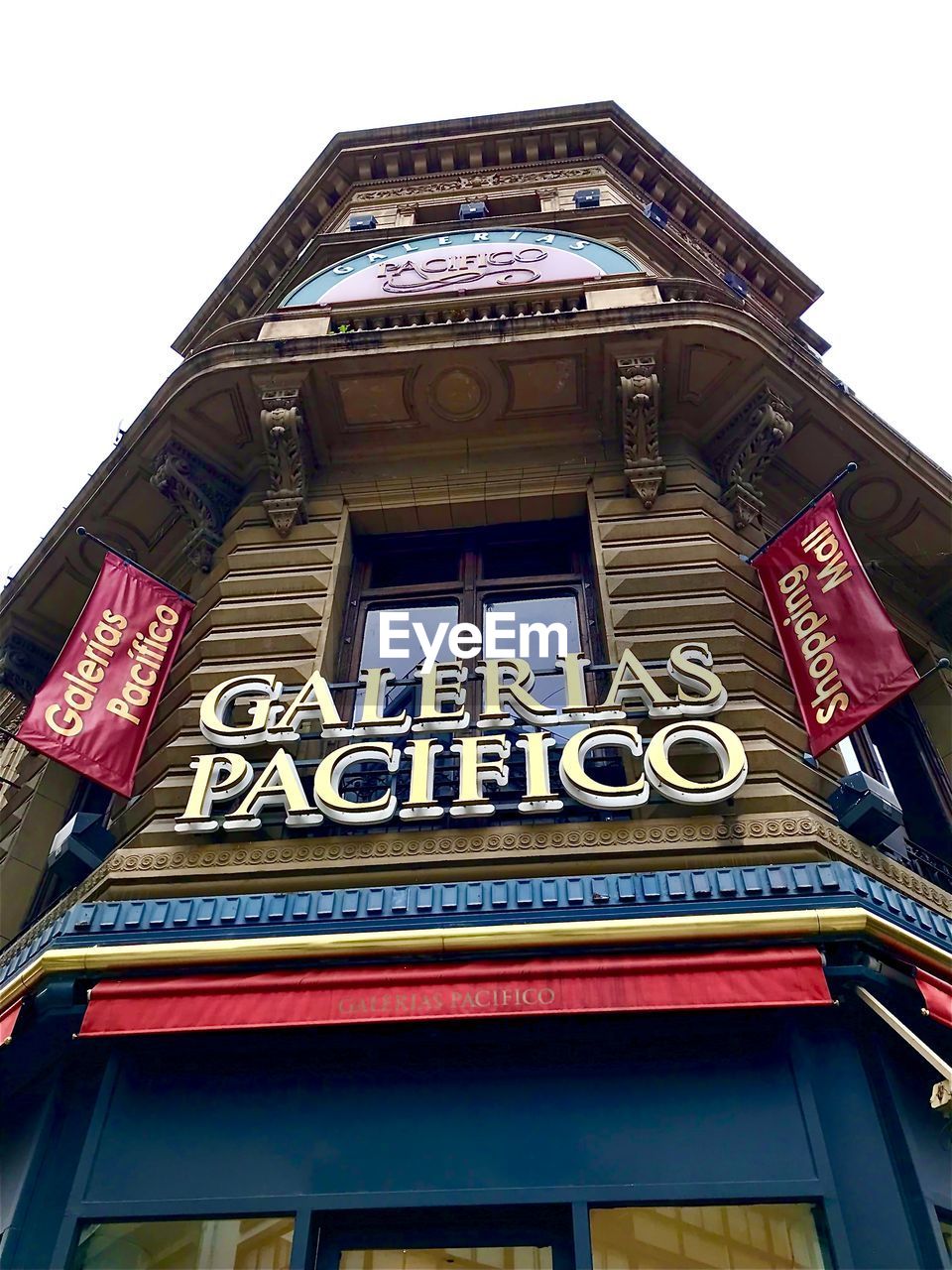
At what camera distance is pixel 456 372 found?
11.6 meters

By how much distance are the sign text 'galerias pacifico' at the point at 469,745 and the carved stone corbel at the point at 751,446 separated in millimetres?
2779

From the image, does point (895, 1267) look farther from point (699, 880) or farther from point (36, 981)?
point (36, 981)

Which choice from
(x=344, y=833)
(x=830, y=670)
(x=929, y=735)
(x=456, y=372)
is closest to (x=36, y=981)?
(x=344, y=833)

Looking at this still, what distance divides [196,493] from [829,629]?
7194 mm

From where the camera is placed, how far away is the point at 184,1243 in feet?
21.4

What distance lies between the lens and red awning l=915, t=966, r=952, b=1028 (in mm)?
6496

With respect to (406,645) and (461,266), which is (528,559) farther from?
(461,266)

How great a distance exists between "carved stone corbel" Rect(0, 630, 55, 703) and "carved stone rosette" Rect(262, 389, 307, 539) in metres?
5.34

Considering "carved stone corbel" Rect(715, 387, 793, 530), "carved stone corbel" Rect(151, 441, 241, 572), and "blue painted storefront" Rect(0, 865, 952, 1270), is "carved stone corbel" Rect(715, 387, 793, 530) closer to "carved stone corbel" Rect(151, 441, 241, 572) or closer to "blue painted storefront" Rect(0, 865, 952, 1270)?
"blue painted storefront" Rect(0, 865, 952, 1270)

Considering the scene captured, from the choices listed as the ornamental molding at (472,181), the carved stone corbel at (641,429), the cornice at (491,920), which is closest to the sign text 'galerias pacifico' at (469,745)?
the cornice at (491,920)

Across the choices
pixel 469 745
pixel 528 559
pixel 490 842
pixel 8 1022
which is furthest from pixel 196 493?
pixel 8 1022

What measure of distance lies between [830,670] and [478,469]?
4757 mm

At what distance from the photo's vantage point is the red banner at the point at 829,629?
851 centimetres

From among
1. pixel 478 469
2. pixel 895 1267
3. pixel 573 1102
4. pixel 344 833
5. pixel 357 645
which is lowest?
pixel 895 1267
